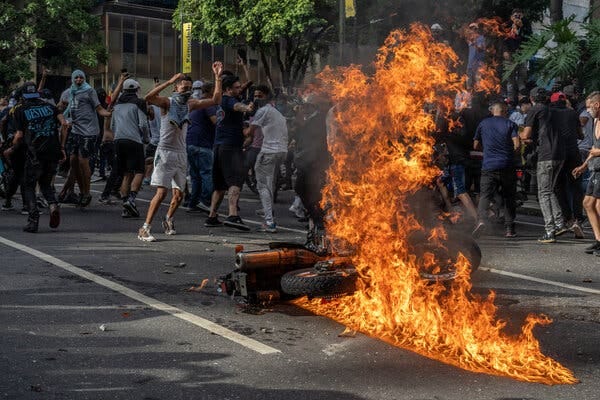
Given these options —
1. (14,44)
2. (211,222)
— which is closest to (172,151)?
(211,222)

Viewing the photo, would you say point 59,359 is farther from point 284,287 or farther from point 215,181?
point 215,181

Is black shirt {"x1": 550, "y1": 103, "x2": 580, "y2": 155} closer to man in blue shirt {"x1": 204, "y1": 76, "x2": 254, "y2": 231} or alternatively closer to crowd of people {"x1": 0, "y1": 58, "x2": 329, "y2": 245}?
crowd of people {"x1": 0, "y1": 58, "x2": 329, "y2": 245}

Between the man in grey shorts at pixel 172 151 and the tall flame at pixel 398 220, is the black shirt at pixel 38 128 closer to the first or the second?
the man in grey shorts at pixel 172 151

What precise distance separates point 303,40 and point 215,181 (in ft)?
95.0

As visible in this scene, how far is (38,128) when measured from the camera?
11.8 m

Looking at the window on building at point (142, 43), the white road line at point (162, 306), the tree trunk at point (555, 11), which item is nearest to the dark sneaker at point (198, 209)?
the white road line at point (162, 306)

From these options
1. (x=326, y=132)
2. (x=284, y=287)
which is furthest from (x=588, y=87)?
(x=284, y=287)

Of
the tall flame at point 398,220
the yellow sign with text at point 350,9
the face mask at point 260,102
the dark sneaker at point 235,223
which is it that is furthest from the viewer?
the yellow sign with text at point 350,9

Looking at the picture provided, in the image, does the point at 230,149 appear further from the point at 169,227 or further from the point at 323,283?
the point at 323,283

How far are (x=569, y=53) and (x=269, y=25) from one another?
24.6 meters

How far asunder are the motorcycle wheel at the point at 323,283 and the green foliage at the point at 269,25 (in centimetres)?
3092

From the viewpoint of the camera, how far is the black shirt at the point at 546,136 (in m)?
12.4

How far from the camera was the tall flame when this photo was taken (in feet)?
19.0

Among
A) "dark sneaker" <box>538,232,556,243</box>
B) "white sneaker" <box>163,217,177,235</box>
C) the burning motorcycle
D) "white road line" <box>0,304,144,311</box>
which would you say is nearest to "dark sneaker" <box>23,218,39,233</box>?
"white sneaker" <box>163,217,177,235</box>
